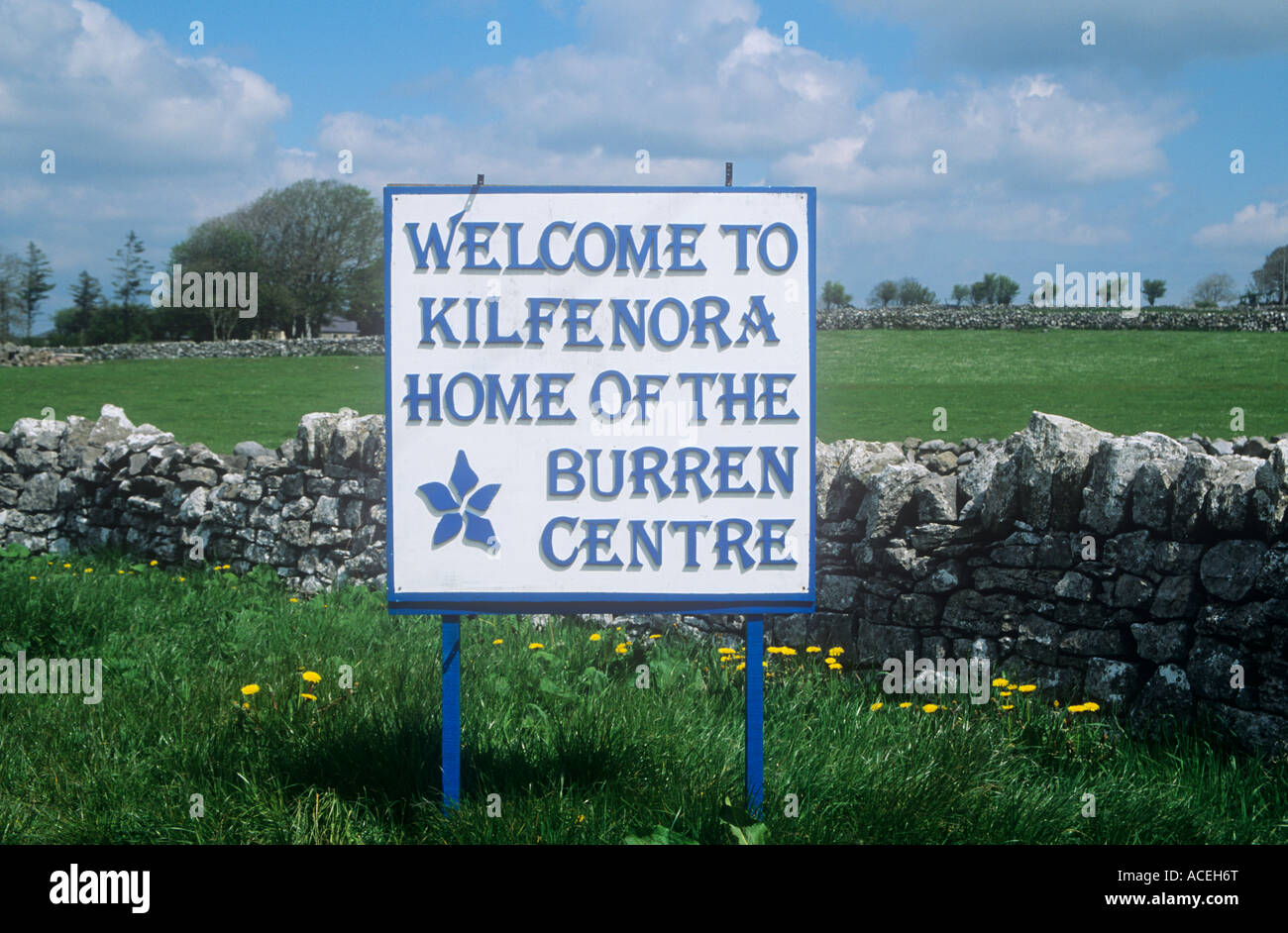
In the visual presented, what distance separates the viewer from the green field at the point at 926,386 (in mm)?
14516

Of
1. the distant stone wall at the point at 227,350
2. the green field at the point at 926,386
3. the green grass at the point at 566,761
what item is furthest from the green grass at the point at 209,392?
the green grass at the point at 566,761

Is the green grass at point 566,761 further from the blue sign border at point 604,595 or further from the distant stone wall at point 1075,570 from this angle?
the blue sign border at point 604,595

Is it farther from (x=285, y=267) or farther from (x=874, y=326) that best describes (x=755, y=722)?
(x=285, y=267)

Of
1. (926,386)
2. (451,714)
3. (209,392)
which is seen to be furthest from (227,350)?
(451,714)

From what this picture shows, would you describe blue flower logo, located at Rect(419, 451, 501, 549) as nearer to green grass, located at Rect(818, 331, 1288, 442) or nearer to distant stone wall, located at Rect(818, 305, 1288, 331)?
green grass, located at Rect(818, 331, 1288, 442)

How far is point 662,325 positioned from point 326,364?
2888 centimetres

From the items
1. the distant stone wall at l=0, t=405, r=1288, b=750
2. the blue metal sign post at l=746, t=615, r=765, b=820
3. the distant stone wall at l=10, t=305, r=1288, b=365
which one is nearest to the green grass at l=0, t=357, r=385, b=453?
the distant stone wall at l=10, t=305, r=1288, b=365

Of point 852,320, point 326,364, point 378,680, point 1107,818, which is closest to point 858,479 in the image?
point 1107,818

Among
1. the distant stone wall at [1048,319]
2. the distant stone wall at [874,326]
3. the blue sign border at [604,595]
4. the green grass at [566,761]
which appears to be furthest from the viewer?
the distant stone wall at [874,326]

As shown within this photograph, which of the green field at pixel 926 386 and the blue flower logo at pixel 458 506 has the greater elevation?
the green field at pixel 926 386

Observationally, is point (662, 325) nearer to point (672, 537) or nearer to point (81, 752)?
point (672, 537)

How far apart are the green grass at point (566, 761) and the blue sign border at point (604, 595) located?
2.01ft

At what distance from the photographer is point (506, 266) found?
10.5 feet

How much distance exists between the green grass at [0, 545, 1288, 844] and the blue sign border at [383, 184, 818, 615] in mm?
612
